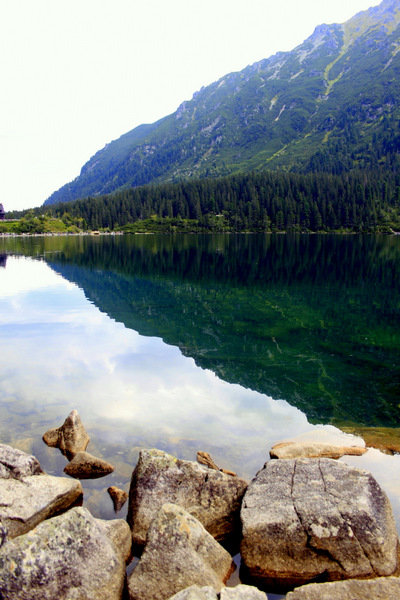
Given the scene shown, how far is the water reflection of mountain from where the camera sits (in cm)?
1961

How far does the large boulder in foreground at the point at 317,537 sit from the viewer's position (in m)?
8.62

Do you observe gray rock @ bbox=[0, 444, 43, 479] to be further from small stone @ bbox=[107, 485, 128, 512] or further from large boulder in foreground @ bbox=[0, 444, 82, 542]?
small stone @ bbox=[107, 485, 128, 512]

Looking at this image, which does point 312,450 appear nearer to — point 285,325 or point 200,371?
point 200,371

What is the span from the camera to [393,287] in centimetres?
4725

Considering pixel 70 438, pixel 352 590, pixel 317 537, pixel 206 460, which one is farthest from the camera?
pixel 70 438

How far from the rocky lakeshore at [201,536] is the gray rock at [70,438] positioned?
2.79 m

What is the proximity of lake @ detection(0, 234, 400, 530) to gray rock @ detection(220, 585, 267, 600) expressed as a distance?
14.8ft

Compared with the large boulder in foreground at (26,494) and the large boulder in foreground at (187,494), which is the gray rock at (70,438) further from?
the large boulder in foreground at (187,494)

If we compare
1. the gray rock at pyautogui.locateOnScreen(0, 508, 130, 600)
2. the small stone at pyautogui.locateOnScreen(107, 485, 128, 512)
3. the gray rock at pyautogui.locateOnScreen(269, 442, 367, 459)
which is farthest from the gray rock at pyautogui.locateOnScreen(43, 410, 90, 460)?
the gray rock at pyautogui.locateOnScreen(269, 442, 367, 459)

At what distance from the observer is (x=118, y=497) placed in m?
11.3

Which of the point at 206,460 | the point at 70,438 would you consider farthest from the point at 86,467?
the point at 206,460

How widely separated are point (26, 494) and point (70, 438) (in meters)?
4.34

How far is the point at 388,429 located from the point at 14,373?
18386mm

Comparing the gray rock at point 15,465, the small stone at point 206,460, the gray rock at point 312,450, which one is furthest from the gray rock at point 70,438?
the gray rock at point 312,450
